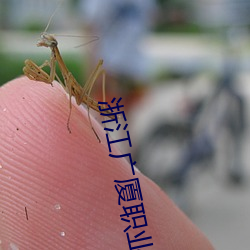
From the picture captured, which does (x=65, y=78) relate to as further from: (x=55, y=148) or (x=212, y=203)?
(x=212, y=203)

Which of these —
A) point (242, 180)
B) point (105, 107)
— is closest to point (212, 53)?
point (242, 180)

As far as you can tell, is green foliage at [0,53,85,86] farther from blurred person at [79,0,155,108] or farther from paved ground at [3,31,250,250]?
blurred person at [79,0,155,108]

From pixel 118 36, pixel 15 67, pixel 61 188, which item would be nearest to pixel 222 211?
pixel 118 36

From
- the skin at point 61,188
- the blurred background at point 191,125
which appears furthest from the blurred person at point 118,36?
the skin at point 61,188

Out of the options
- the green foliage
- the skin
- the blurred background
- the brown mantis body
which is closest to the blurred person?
the blurred background

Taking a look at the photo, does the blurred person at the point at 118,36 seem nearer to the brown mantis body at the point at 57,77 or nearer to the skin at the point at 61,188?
the brown mantis body at the point at 57,77
